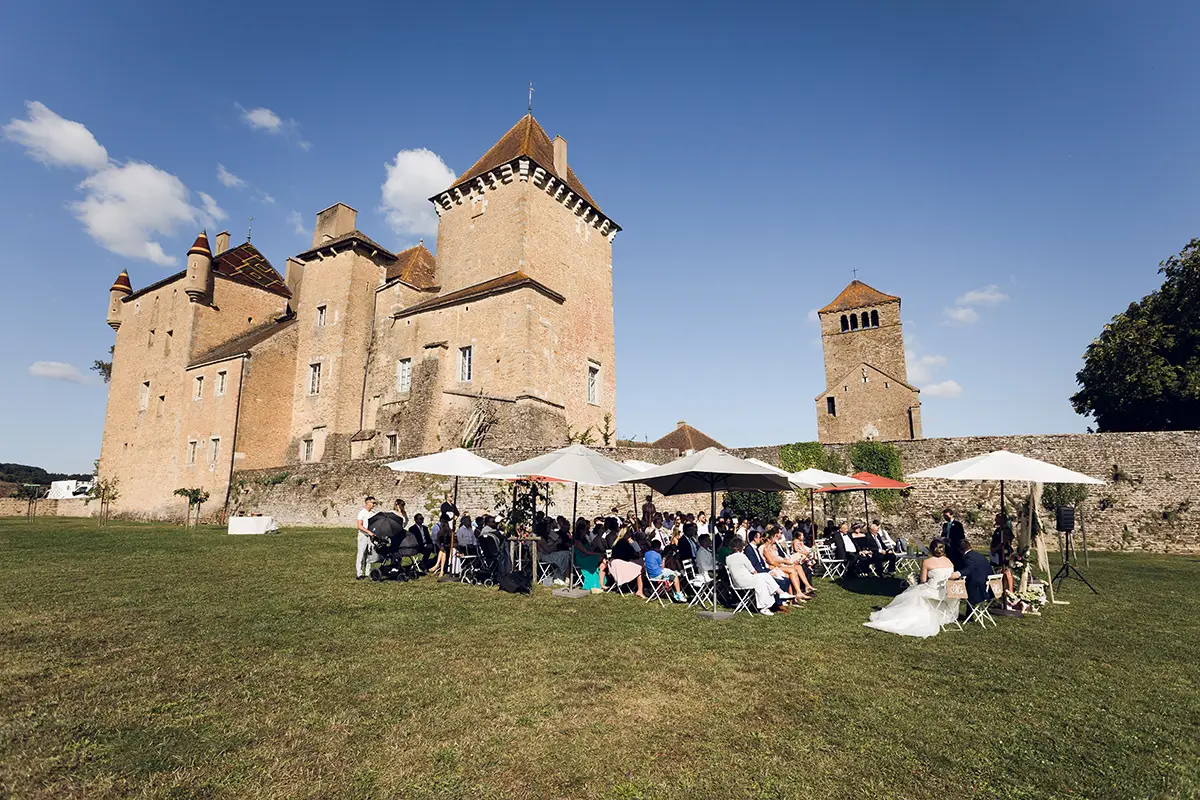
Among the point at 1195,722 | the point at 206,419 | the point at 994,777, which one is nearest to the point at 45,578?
the point at 994,777

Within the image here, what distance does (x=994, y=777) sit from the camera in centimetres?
366

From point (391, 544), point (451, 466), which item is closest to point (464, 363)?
point (451, 466)

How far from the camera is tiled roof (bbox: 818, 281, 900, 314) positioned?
4756cm

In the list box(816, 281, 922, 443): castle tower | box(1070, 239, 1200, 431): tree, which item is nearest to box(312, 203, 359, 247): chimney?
box(816, 281, 922, 443): castle tower

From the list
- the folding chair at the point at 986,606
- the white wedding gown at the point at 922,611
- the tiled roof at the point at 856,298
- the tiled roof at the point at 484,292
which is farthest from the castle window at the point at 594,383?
the tiled roof at the point at 856,298

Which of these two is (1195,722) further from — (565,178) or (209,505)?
(209,505)

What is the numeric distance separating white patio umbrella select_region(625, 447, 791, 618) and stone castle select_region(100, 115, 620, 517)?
551 inches

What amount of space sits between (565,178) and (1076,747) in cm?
3093

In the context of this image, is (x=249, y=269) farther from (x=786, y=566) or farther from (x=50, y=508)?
(x=786, y=566)

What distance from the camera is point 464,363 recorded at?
26875 millimetres

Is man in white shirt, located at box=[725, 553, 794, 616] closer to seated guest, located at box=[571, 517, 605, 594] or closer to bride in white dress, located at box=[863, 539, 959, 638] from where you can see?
bride in white dress, located at box=[863, 539, 959, 638]

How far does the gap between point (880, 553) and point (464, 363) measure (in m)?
19.8

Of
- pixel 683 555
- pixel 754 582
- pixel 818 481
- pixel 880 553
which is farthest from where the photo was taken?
pixel 818 481

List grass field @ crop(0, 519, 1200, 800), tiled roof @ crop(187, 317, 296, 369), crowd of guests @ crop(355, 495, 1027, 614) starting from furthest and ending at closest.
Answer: tiled roof @ crop(187, 317, 296, 369) → crowd of guests @ crop(355, 495, 1027, 614) → grass field @ crop(0, 519, 1200, 800)
